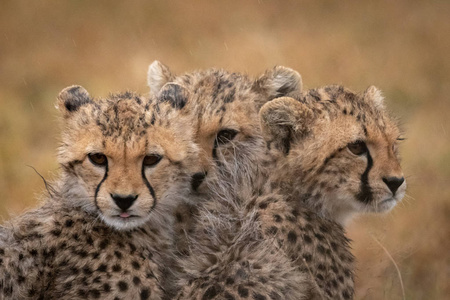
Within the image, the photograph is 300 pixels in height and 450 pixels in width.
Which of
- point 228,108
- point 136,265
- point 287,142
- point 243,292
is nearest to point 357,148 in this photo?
point 287,142

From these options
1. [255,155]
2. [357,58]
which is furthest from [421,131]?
[255,155]

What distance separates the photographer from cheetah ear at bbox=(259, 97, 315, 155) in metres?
3.57

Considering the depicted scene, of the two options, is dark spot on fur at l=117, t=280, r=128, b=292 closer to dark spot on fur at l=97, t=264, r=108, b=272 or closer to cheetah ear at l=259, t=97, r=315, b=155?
dark spot on fur at l=97, t=264, r=108, b=272

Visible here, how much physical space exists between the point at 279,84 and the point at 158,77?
0.76m

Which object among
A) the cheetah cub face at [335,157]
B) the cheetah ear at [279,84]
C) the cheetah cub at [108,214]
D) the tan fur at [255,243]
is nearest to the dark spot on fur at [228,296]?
the tan fur at [255,243]

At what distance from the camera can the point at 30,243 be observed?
3.39 m

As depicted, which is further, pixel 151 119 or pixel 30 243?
pixel 151 119

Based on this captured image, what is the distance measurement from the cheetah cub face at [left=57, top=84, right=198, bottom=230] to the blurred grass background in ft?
8.96

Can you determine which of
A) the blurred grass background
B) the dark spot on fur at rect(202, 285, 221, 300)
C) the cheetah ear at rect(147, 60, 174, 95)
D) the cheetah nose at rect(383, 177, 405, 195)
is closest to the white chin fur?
the dark spot on fur at rect(202, 285, 221, 300)

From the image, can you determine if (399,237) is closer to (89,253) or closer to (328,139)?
(328,139)

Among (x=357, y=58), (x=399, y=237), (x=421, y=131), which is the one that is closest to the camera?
(x=399, y=237)

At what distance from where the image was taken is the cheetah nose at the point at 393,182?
353 centimetres

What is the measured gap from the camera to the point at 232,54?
9656 millimetres

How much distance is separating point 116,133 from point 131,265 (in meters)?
0.55
